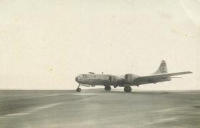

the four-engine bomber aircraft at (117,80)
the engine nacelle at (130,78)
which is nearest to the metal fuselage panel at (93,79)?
the four-engine bomber aircraft at (117,80)

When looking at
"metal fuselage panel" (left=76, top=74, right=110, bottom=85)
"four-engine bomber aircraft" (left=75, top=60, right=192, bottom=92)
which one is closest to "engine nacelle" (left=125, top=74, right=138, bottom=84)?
"four-engine bomber aircraft" (left=75, top=60, right=192, bottom=92)

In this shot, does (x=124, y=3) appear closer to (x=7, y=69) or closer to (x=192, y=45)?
(x=192, y=45)

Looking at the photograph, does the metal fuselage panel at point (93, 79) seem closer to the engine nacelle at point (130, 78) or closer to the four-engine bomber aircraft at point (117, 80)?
the four-engine bomber aircraft at point (117, 80)

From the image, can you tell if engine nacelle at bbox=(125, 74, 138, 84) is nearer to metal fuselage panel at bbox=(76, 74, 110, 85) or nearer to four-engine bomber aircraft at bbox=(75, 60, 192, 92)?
four-engine bomber aircraft at bbox=(75, 60, 192, 92)

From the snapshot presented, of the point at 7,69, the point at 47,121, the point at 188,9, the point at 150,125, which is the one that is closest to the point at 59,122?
the point at 47,121

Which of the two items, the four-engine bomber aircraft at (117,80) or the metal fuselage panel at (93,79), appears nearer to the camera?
the four-engine bomber aircraft at (117,80)

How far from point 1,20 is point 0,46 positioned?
76.6 inches

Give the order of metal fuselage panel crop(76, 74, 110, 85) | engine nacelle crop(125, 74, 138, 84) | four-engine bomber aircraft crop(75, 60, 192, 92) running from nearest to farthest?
four-engine bomber aircraft crop(75, 60, 192, 92)
engine nacelle crop(125, 74, 138, 84)
metal fuselage panel crop(76, 74, 110, 85)

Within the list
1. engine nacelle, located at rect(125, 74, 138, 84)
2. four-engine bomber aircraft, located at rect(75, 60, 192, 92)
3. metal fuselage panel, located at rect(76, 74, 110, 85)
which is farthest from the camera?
metal fuselage panel, located at rect(76, 74, 110, 85)

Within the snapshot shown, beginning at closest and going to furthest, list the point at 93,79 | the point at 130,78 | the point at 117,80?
the point at 130,78, the point at 93,79, the point at 117,80

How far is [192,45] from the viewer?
74.0 feet

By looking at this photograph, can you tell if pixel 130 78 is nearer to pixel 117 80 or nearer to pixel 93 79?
pixel 117 80

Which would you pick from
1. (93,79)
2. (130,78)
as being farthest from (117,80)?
(93,79)

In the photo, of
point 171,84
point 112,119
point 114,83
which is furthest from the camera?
point 171,84
